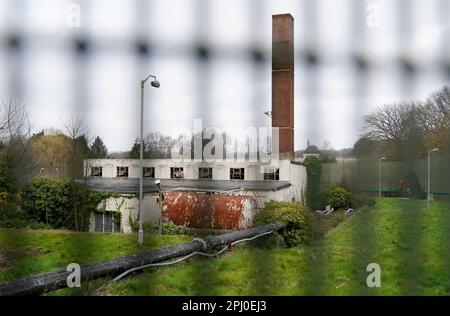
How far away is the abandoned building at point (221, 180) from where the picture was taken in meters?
1.15

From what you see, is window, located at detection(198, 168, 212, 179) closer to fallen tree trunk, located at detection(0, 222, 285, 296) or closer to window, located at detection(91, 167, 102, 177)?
fallen tree trunk, located at detection(0, 222, 285, 296)

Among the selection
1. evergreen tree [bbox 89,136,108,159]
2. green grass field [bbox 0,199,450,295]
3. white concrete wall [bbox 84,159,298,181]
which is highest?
evergreen tree [bbox 89,136,108,159]

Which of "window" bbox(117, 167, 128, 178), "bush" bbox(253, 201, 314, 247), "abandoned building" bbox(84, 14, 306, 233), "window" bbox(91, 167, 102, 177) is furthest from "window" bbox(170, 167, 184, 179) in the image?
"bush" bbox(253, 201, 314, 247)

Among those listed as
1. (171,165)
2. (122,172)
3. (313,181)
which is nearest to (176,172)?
(171,165)

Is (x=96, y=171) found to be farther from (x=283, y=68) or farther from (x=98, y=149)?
(x=283, y=68)

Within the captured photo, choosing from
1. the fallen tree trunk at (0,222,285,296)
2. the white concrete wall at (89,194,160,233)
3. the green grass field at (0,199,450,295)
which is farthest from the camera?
the white concrete wall at (89,194,160,233)

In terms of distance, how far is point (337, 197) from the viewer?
1.35 m

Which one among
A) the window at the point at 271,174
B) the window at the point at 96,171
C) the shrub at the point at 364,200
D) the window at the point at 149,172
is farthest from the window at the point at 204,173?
the shrub at the point at 364,200

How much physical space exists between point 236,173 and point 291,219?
1.52 feet

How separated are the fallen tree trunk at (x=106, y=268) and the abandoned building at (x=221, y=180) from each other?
0.14 m

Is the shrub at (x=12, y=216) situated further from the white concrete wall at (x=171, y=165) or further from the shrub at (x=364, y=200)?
the shrub at (x=364, y=200)

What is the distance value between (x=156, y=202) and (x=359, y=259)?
3.48 feet

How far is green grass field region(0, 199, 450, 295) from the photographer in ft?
3.55

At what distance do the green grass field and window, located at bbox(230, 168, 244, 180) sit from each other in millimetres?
299
